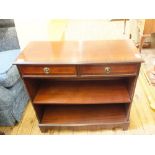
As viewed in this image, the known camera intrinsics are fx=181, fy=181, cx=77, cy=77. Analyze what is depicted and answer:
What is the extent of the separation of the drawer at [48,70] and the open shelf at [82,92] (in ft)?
0.79

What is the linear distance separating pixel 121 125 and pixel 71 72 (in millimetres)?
618

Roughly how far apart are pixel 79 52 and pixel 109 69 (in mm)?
220

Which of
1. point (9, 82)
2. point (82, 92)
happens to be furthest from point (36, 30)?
point (82, 92)

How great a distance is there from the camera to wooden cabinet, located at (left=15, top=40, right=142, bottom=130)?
3.47 ft

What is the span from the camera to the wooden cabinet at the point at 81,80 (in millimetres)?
1059

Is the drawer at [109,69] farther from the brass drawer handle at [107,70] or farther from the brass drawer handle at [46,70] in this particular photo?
the brass drawer handle at [46,70]

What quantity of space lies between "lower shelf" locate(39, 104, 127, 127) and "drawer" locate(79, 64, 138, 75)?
1.48ft

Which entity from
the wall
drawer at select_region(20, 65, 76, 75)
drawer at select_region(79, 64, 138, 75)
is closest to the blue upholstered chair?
the wall

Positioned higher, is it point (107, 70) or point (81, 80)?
point (107, 70)

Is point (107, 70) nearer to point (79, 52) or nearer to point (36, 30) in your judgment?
point (79, 52)

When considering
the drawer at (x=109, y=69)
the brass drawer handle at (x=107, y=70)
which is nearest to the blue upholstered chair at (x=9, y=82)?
the drawer at (x=109, y=69)

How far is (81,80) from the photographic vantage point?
54.6 inches

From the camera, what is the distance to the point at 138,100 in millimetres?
1699
